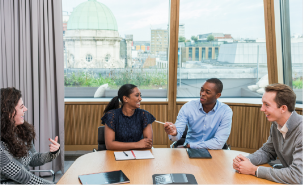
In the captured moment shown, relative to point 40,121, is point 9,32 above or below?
above

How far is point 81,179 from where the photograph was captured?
1.72 meters

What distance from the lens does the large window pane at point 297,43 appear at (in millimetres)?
3660

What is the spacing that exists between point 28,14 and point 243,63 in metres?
3.23

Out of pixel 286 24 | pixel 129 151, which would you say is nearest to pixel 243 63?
pixel 286 24

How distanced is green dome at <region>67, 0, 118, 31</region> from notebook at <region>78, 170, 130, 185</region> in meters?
2.99

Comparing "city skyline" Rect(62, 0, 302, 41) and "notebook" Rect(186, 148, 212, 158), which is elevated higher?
"city skyline" Rect(62, 0, 302, 41)

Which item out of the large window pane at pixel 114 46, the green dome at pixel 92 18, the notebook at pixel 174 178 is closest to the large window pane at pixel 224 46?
the large window pane at pixel 114 46

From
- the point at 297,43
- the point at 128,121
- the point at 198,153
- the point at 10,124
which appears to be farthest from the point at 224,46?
the point at 10,124

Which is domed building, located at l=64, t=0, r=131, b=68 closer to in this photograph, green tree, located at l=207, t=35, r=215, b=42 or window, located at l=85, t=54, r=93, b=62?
window, located at l=85, t=54, r=93, b=62

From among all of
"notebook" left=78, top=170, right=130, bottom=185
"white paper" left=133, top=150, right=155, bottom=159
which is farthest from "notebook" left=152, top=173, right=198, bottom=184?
"white paper" left=133, top=150, right=155, bottom=159

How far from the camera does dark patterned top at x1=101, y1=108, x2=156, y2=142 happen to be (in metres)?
2.65

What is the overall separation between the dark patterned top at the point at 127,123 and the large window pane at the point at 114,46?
180 centimetres

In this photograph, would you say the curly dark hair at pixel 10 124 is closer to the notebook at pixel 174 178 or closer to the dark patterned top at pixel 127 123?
the dark patterned top at pixel 127 123

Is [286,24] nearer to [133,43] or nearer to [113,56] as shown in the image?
[133,43]
